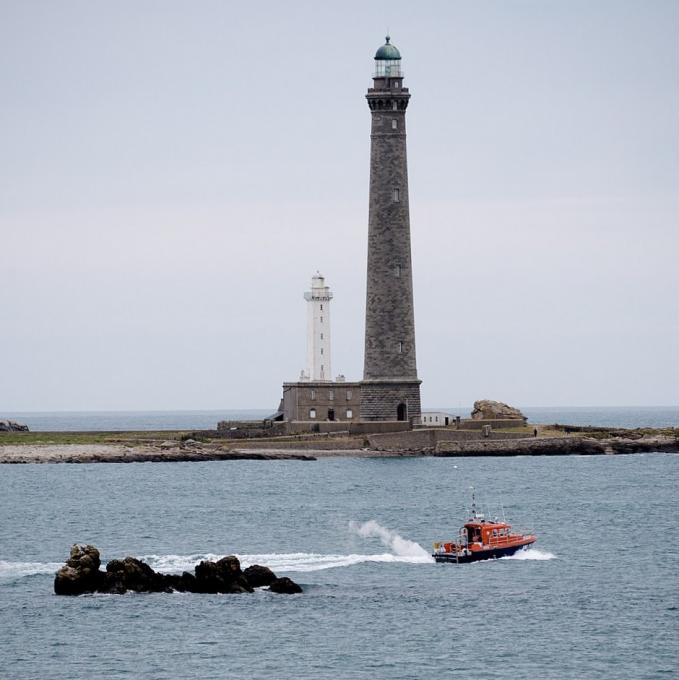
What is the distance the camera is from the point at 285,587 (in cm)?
4325

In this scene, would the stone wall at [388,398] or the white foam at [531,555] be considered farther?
the stone wall at [388,398]

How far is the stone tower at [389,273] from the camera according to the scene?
283 ft

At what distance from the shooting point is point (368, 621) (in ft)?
130

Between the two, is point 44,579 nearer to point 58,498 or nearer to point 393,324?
point 58,498

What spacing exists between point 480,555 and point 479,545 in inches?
13.2

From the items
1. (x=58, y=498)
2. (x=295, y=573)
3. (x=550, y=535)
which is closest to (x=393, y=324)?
(x=58, y=498)

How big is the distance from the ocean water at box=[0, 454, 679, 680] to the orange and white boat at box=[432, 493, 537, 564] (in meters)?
0.48

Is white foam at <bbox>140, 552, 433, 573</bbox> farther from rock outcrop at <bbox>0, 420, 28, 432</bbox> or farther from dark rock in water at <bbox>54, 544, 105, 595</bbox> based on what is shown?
rock outcrop at <bbox>0, 420, 28, 432</bbox>

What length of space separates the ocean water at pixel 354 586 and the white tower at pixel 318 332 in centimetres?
2315

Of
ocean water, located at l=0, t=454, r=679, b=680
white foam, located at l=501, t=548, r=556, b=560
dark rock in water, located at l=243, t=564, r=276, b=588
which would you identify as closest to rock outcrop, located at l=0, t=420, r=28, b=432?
ocean water, located at l=0, t=454, r=679, b=680

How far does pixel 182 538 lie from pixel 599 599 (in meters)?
18.3

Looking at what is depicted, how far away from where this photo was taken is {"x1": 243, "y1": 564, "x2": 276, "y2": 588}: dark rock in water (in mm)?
43906

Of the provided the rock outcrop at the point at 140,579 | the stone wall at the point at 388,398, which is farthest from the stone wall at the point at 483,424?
the rock outcrop at the point at 140,579

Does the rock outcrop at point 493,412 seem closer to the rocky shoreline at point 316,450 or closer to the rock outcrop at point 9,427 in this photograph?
the rocky shoreline at point 316,450
